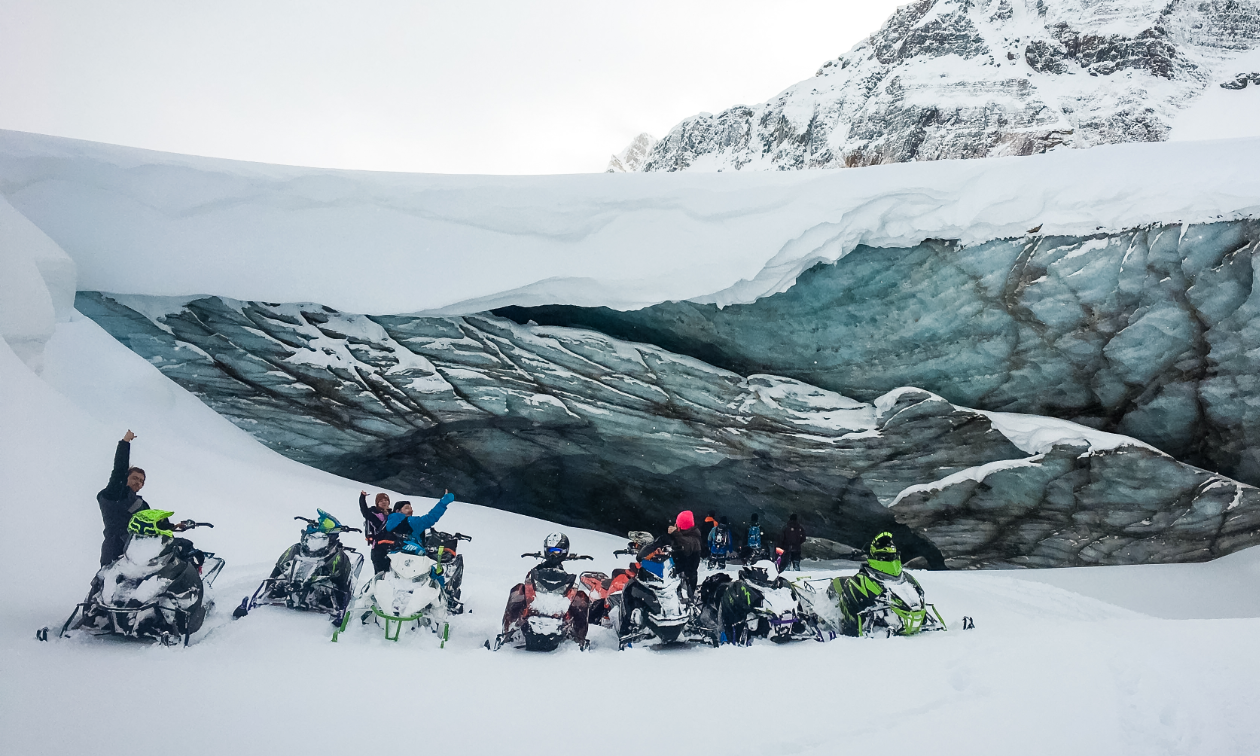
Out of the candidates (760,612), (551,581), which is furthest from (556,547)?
(760,612)

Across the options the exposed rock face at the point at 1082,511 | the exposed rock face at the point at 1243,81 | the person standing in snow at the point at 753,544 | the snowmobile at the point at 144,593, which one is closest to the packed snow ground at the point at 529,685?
the snowmobile at the point at 144,593

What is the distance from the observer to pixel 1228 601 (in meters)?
5.67

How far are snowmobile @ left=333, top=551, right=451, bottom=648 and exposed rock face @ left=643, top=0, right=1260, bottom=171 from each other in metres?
28.2

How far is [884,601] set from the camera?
387 cm

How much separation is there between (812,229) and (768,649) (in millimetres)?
4171

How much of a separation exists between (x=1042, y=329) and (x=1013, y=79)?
112 feet

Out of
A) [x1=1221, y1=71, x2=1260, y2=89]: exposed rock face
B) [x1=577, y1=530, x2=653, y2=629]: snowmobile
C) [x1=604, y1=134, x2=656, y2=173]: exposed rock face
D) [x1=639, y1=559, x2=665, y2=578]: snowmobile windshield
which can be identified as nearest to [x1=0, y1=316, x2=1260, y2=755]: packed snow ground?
[x1=577, y1=530, x2=653, y2=629]: snowmobile

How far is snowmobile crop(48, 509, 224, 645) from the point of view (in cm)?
294

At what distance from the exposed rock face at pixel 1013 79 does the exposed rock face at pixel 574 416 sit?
23870 millimetres

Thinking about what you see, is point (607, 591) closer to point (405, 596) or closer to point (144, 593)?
point (405, 596)

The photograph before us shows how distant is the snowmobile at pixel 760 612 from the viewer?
3.73 metres

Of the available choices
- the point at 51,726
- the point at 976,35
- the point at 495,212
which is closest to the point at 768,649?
the point at 51,726

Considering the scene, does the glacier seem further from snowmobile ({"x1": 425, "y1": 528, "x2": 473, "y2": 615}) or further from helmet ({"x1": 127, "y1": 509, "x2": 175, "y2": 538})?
helmet ({"x1": 127, "y1": 509, "x2": 175, "y2": 538})

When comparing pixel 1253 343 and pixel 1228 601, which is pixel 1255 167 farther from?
pixel 1228 601
